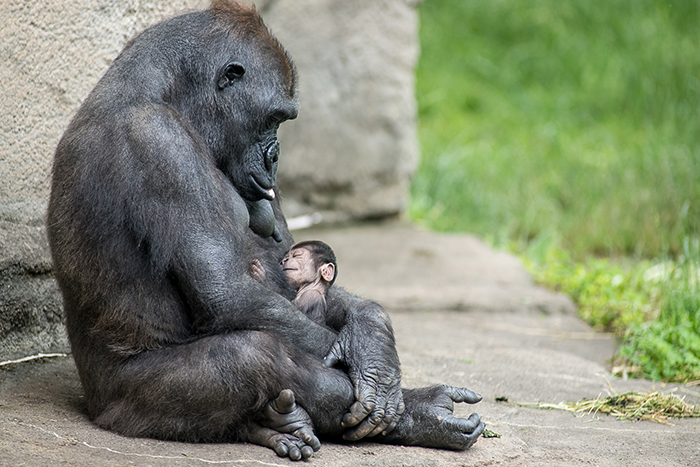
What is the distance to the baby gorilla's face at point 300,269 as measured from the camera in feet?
12.3

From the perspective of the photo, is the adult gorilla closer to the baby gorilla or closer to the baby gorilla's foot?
the baby gorilla's foot

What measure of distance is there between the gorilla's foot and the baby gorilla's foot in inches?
15.6

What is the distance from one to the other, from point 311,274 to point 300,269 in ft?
0.19

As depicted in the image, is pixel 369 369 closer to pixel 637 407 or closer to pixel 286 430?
pixel 286 430

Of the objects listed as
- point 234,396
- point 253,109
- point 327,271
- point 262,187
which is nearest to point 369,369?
point 234,396

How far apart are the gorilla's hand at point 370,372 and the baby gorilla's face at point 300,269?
43cm

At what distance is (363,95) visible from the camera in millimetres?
8781

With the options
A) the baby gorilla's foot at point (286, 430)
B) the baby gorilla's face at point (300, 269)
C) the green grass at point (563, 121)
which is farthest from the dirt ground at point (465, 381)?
the green grass at point (563, 121)

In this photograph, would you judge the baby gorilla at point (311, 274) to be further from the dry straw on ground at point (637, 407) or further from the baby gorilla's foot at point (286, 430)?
the dry straw on ground at point (637, 407)

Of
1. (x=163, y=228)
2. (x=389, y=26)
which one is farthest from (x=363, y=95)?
(x=163, y=228)

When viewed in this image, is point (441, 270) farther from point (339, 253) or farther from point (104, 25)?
point (104, 25)

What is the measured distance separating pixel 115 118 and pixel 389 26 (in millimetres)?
6021

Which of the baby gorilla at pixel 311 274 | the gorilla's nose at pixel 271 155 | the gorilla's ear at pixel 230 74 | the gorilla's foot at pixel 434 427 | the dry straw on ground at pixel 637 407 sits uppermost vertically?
the gorilla's ear at pixel 230 74

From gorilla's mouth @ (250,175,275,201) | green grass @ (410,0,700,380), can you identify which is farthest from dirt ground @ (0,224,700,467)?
gorilla's mouth @ (250,175,275,201)
